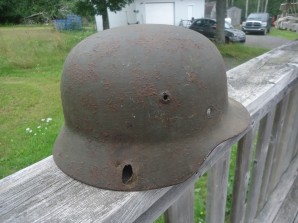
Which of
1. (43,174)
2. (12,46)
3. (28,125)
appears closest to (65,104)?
(43,174)

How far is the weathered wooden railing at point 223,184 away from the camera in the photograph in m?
0.79

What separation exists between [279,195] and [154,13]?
24.6 meters

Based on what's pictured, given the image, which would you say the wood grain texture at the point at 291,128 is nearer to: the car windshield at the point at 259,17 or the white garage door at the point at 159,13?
the white garage door at the point at 159,13

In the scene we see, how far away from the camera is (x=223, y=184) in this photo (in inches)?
59.9

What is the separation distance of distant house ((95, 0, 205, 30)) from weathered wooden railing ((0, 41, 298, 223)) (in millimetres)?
23665

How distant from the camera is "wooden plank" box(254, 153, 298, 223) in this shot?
7.97 feet

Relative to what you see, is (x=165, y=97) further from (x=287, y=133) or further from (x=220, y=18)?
(x=220, y=18)

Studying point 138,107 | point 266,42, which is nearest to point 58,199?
point 138,107

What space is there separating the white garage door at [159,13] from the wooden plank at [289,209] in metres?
23.7

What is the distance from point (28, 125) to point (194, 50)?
14.4ft

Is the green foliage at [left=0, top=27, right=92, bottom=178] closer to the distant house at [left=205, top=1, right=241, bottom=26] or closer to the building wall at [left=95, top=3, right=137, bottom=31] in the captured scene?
the building wall at [left=95, top=3, right=137, bottom=31]

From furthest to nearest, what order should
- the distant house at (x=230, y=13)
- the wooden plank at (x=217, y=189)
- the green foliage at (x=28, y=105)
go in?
the distant house at (x=230, y=13) → the green foliage at (x=28, y=105) → the wooden plank at (x=217, y=189)

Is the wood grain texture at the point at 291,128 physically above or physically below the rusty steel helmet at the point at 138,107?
below

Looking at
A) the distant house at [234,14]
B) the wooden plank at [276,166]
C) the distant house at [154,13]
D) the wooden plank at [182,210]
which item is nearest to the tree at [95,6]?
the distant house at [154,13]
